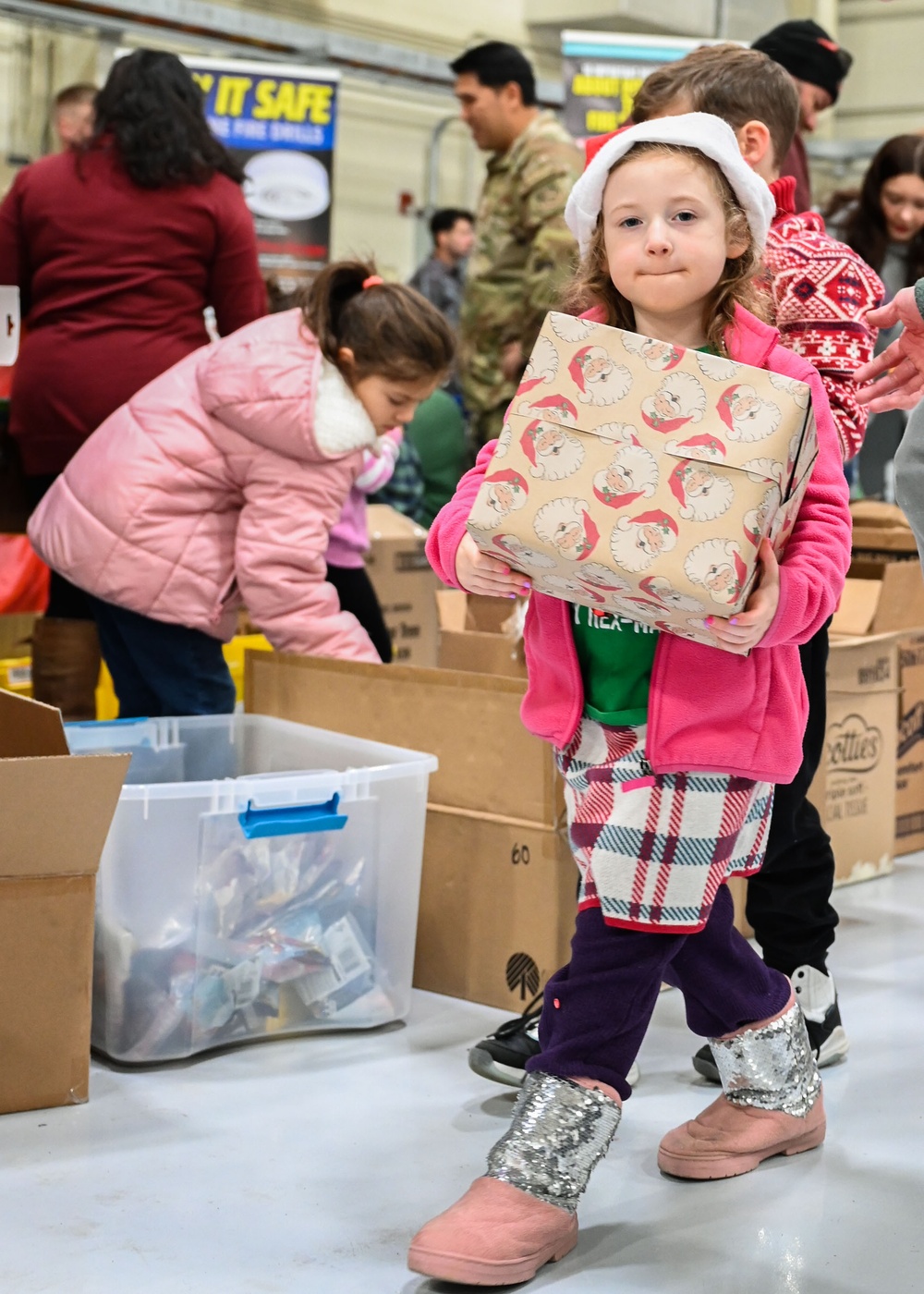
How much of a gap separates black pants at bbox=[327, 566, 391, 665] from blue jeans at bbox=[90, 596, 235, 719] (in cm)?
23

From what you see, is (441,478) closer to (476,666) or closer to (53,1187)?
(476,666)

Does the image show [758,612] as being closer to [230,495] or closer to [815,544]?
[815,544]

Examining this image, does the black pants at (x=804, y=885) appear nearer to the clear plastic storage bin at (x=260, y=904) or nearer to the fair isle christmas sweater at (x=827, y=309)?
the fair isle christmas sweater at (x=827, y=309)

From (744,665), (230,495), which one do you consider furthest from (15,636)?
(744,665)

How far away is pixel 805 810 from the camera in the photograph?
2004 mm

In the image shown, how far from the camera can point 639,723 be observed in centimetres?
150

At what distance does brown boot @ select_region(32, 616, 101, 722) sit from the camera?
291 centimetres

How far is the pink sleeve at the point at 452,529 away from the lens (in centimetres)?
153

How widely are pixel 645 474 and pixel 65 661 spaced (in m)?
1.80

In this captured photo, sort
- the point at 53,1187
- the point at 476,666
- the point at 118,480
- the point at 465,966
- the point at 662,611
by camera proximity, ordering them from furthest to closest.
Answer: the point at 476,666 → the point at 118,480 → the point at 465,966 → the point at 53,1187 → the point at 662,611

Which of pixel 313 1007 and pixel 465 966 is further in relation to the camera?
pixel 465 966

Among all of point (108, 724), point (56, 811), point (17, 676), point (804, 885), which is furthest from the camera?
point (17, 676)

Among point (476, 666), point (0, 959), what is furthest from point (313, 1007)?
point (476, 666)

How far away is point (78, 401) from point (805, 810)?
152 centimetres
